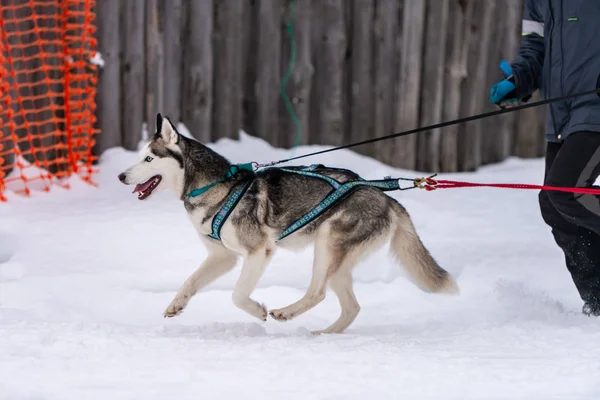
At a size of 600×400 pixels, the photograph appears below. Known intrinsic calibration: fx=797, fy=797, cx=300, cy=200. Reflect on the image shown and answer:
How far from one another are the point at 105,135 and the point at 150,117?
1.42 ft

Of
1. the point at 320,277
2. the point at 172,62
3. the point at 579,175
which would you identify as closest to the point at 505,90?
the point at 579,175

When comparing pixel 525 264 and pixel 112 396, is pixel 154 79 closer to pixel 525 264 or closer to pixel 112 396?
pixel 525 264

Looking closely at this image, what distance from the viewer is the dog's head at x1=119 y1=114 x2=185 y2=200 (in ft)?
13.8

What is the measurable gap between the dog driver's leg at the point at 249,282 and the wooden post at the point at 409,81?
12.1 feet

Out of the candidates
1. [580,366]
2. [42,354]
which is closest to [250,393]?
[42,354]

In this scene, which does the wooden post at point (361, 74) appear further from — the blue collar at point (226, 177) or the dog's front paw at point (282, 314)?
the dog's front paw at point (282, 314)

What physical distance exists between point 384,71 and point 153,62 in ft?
7.08

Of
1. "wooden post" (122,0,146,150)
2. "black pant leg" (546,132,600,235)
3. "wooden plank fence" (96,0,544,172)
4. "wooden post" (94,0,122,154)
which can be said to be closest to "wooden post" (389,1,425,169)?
"wooden plank fence" (96,0,544,172)

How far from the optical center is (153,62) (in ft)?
23.5

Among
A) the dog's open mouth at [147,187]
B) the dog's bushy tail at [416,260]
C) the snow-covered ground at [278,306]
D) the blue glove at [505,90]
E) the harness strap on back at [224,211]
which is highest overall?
the blue glove at [505,90]

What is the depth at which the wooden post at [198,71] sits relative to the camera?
23.6 ft

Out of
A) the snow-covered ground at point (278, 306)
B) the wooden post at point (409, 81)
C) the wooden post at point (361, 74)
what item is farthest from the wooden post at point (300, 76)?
the wooden post at point (409, 81)

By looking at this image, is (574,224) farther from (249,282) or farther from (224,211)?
(224,211)

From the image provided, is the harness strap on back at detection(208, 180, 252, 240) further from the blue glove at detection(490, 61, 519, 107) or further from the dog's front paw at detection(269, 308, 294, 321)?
the blue glove at detection(490, 61, 519, 107)
